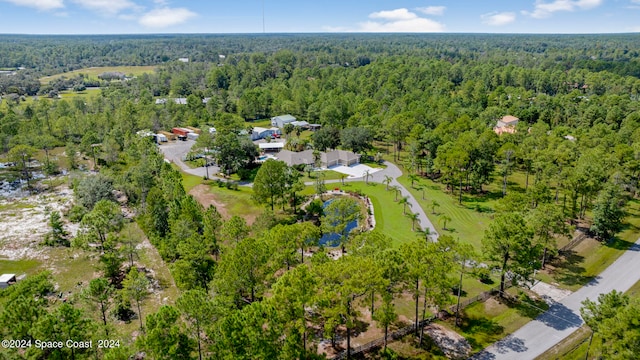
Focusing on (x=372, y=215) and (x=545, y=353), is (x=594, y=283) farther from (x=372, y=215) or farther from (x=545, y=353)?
(x=372, y=215)

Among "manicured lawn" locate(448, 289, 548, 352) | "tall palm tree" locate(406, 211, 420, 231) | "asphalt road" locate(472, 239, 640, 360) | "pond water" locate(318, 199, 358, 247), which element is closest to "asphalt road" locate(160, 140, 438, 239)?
"tall palm tree" locate(406, 211, 420, 231)

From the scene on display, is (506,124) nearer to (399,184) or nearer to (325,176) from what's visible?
(399,184)

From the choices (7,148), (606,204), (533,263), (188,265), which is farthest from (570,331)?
(7,148)

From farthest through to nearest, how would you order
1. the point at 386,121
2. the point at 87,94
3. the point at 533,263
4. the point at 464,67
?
1. the point at 464,67
2. the point at 87,94
3. the point at 386,121
4. the point at 533,263

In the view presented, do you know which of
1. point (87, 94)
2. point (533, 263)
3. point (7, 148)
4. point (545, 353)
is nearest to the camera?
point (545, 353)

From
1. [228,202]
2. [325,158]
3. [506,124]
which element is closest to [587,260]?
[325,158]

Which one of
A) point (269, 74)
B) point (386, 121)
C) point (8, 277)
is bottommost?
point (8, 277)

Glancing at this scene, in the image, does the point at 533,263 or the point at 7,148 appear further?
the point at 7,148

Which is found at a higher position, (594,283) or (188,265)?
(188,265)
